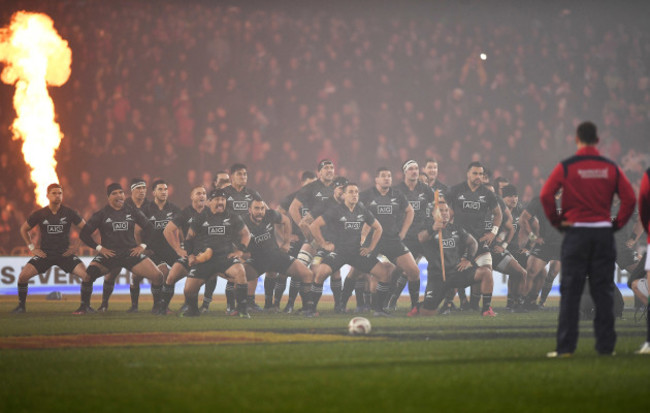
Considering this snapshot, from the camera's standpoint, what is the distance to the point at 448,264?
13.1 metres

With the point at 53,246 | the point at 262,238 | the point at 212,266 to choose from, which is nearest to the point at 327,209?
the point at 262,238

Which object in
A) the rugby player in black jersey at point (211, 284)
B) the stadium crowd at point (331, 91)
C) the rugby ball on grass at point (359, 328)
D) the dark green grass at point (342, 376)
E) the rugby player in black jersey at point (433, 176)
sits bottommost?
the dark green grass at point (342, 376)

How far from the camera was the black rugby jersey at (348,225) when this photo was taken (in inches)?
515

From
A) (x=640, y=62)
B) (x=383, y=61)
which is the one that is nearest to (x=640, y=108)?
(x=640, y=62)

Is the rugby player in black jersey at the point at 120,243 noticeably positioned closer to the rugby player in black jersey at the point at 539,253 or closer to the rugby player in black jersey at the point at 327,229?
the rugby player in black jersey at the point at 327,229

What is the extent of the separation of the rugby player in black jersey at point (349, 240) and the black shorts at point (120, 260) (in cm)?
260

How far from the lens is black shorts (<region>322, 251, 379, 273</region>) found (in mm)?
13078

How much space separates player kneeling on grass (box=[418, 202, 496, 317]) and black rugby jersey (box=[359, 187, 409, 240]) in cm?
42

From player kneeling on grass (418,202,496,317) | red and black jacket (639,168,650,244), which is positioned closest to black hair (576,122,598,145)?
red and black jacket (639,168,650,244)

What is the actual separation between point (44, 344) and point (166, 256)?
213 inches

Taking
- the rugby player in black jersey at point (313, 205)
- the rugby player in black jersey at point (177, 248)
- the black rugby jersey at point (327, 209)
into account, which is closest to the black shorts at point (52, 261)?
the rugby player in black jersey at point (177, 248)

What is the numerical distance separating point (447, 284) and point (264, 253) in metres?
2.63

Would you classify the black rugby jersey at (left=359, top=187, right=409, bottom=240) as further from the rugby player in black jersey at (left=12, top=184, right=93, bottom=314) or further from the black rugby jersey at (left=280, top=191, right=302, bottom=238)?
the rugby player in black jersey at (left=12, top=184, right=93, bottom=314)

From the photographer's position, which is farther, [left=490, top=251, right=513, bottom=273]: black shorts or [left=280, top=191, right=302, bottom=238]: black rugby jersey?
[left=280, top=191, right=302, bottom=238]: black rugby jersey
